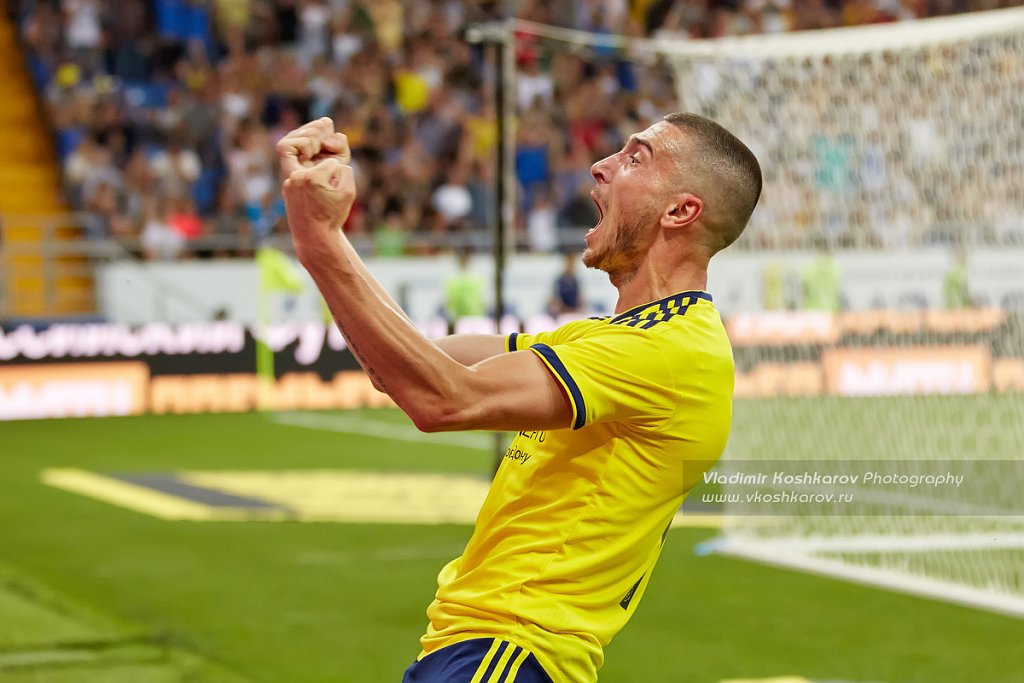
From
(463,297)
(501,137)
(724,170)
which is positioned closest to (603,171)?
(724,170)

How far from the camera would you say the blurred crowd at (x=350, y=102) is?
21766mm

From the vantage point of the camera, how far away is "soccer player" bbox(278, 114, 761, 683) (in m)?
2.73

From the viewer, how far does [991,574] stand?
29.4 feet

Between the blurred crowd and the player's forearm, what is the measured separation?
17.1m

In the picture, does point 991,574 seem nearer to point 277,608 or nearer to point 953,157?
point 953,157

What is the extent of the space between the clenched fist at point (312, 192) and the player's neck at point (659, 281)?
2.33ft

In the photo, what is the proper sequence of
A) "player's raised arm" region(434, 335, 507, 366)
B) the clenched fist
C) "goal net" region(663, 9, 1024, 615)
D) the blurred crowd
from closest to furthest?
the clenched fist → "player's raised arm" region(434, 335, 507, 366) → "goal net" region(663, 9, 1024, 615) → the blurred crowd

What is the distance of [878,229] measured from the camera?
13.7 m

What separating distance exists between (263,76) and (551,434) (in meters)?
21.8

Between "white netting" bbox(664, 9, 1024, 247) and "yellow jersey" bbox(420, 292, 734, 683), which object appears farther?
"white netting" bbox(664, 9, 1024, 247)

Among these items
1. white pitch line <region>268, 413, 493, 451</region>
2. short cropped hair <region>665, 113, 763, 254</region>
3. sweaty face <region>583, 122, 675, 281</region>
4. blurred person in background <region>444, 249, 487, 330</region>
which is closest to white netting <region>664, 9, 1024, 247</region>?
white pitch line <region>268, 413, 493, 451</region>

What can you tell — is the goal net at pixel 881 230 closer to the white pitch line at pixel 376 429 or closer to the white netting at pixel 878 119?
the white netting at pixel 878 119

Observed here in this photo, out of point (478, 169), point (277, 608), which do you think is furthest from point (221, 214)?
point (277, 608)

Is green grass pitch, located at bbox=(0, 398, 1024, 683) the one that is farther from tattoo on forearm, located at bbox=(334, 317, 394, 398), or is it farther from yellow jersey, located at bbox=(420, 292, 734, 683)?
tattoo on forearm, located at bbox=(334, 317, 394, 398)
